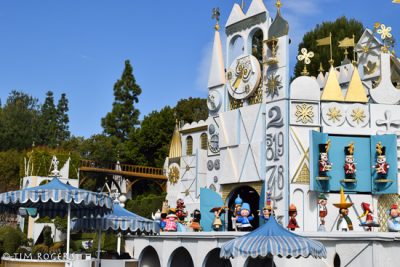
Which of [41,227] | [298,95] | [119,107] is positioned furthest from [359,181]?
[119,107]

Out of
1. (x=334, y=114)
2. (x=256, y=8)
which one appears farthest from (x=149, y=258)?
(x=256, y=8)

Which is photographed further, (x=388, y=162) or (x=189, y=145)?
(x=189, y=145)

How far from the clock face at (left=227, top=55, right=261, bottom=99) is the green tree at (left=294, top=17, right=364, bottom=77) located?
18.8 meters

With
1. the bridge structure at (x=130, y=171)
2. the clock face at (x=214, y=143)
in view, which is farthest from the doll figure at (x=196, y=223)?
the bridge structure at (x=130, y=171)

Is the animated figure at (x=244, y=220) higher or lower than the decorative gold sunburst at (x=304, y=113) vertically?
lower

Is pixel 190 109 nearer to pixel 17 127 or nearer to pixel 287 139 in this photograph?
pixel 17 127

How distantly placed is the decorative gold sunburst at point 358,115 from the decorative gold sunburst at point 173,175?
40.0ft

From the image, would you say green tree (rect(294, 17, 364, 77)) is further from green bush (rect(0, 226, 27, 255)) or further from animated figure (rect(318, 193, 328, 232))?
green bush (rect(0, 226, 27, 255))

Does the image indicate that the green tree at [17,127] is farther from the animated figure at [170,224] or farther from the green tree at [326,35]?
the animated figure at [170,224]

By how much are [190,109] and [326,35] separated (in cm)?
1402

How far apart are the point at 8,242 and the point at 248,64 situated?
585 inches

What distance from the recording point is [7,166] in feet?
166

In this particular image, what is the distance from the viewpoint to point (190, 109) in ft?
178

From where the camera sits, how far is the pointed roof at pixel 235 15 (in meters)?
28.1
